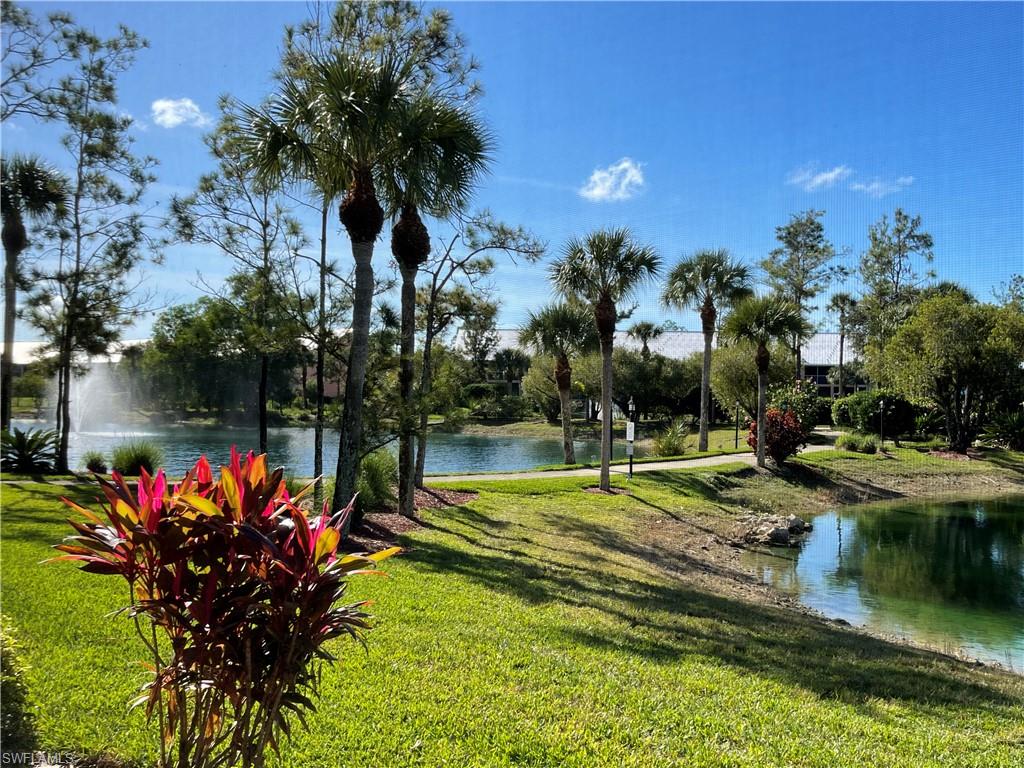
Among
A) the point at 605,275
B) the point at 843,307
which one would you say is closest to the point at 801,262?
the point at 843,307

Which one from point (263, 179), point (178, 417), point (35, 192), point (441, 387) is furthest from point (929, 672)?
point (178, 417)

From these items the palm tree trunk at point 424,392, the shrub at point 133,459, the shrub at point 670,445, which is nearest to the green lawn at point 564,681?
the palm tree trunk at point 424,392

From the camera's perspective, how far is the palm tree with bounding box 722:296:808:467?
26.0 m

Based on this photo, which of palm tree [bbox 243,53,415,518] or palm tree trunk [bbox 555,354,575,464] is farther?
palm tree trunk [bbox 555,354,575,464]

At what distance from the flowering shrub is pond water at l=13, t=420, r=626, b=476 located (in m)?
10.1

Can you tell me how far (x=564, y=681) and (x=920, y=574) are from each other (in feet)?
38.6

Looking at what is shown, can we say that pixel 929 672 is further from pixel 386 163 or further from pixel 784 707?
pixel 386 163

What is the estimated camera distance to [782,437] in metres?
26.5

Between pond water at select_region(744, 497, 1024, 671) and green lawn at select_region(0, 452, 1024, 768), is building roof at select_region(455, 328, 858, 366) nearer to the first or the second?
pond water at select_region(744, 497, 1024, 671)

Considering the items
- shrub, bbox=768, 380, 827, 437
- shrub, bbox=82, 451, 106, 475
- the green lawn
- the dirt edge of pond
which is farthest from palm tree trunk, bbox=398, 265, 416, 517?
shrub, bbox=768, 380, 827, 437

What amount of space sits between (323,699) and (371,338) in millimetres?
9632

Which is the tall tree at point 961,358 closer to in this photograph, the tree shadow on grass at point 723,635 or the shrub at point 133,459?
the tree shadow on grass at point 723,635

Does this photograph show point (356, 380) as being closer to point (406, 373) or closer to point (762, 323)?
point (406, 373)

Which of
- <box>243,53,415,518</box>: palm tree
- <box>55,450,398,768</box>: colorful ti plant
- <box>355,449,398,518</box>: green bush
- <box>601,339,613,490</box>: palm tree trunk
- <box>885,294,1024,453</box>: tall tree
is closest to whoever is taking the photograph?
<box>55,450,398,768</box>: colorful ti plant
